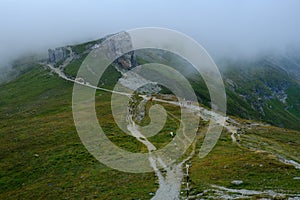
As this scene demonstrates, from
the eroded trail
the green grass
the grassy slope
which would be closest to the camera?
the green grass

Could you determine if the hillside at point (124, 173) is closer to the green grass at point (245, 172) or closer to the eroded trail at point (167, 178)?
the green grass at point (245, 172)

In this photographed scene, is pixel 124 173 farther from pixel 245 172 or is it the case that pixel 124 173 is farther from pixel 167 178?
pixel 245 172

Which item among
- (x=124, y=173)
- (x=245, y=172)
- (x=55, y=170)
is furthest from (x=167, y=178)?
(x=55, y=170)

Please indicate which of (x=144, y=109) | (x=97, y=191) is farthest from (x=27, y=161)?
(x=144, y=109)

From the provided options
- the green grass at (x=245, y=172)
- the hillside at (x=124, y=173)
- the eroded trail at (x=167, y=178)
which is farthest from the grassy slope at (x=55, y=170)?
the green grass at (x=245, y=172)

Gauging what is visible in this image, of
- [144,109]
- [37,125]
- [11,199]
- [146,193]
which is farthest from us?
[144,109]

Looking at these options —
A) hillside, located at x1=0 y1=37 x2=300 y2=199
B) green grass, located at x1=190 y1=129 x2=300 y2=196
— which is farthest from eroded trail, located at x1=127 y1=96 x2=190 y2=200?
green grass, located at x1=190 y1=129 x2=300 y2=196

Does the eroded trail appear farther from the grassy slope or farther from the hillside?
the grassy slope

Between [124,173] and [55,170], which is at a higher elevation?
[124,173]

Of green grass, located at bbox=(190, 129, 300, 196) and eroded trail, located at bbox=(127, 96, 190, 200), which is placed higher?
green grass, located at bbox=(190, 129, 300, 196)

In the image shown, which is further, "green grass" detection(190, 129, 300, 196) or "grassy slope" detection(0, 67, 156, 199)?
"grassy slope" detection(0, 67, 156, 199)

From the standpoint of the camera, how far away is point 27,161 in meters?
85.7

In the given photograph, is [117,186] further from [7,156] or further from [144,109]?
[144,109]

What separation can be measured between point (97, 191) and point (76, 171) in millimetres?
16052
